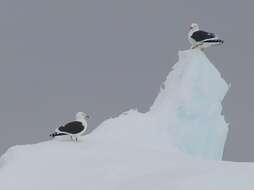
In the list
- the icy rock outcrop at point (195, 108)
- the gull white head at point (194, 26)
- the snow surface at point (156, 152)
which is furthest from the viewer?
the gull white head at point (194, 26)

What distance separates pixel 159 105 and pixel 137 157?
339cm

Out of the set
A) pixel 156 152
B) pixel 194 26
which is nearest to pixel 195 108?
pixel 194 26

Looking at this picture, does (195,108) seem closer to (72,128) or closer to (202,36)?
(202,36)

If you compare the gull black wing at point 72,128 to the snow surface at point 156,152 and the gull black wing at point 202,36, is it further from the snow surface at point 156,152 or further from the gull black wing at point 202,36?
the gull black wing at point 202,36

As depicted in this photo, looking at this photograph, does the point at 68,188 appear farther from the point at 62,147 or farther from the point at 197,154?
the point at 197,154

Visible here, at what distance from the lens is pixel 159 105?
11.6 meters

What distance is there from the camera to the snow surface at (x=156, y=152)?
22.7 feet

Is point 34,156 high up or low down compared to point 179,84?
down

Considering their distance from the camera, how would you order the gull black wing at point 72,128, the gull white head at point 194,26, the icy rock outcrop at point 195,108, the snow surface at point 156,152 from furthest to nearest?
the gull white head at point 194,26
the icy rock outcrop at point 195,108
the gull black wing at point 72,128
the snow surface at point 156,152

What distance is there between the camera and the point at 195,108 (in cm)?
1125

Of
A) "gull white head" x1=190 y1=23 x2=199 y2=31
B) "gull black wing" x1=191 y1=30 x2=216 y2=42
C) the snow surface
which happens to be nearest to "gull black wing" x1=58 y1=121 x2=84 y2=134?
the snow surface

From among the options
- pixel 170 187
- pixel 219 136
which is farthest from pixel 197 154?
pixel 170 187

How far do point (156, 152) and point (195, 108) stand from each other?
260 cm

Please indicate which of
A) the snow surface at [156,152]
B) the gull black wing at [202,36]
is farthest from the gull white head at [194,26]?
the snow surface at [156,152]
